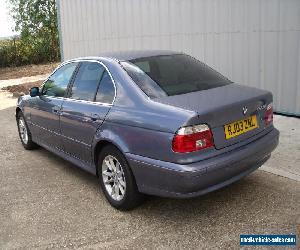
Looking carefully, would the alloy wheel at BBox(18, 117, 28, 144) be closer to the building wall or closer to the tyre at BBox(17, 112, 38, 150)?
the tyre at BBox(17, 112, 38, 150)

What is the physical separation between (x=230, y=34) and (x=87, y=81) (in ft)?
11.7

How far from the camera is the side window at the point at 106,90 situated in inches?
159

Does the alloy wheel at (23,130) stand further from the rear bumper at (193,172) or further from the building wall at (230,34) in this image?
the building wall at (230,34)

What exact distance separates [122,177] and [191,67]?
4.81ft

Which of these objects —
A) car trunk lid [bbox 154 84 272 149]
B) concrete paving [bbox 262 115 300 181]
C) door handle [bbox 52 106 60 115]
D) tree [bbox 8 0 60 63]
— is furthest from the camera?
tree [bbox 8 0 60 63]

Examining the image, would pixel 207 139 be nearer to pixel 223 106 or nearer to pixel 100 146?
pixel 223 106

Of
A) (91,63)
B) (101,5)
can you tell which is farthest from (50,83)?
(101,5)

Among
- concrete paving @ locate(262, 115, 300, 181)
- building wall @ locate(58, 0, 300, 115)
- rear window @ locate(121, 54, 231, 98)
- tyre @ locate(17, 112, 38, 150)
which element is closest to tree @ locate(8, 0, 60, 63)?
building wall @ locate(58, 0, 300, 115)

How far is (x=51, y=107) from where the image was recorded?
16.6 feet

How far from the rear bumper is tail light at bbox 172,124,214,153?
133 mm

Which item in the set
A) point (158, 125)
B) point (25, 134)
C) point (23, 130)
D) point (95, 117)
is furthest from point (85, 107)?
point (23, 130)

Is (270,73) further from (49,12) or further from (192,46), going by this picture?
(49,12)

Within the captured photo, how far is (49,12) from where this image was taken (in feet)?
79.3

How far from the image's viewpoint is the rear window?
382 cm
